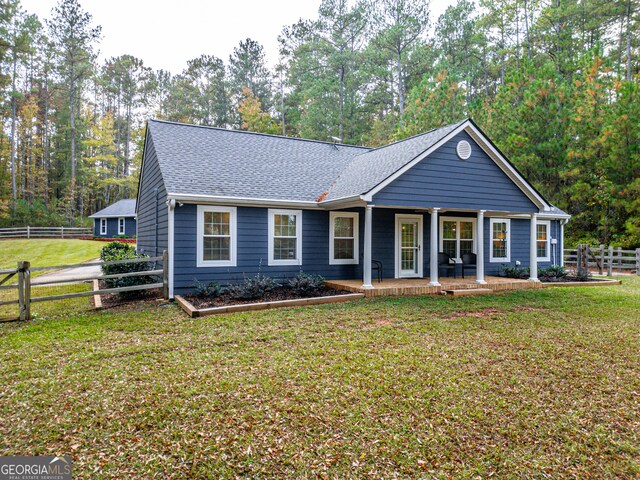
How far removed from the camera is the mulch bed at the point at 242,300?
8.24 m

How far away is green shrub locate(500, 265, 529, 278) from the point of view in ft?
41.9

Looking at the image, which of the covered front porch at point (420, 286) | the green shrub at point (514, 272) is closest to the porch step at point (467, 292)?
the covered front porch at point (420, 286)

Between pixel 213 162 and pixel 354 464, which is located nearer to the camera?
pixel 354 464

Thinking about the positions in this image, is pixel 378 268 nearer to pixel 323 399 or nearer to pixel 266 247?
pixel 266 247

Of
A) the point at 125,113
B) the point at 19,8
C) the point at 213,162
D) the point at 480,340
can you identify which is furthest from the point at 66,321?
the point at 125,113

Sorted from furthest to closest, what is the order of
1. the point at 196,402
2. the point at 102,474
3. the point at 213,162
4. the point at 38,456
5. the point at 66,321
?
the point at 213,162
the point at 66,321
the point at 196,402
the point at 38,456
the point at 102,474

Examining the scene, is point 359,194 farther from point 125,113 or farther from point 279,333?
point 125,113

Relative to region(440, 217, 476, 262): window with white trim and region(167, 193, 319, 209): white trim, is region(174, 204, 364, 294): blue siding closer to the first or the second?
region(167, 193, 319, 209): white trim

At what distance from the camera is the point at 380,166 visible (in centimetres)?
1091

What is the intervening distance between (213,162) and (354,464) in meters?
9.72

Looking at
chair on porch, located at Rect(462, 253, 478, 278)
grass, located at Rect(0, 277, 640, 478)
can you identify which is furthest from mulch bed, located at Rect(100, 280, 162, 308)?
chair on porch, located at Rect(462, 253, 478, 278)

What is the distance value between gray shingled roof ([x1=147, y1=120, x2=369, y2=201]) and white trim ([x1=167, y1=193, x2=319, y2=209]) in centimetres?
14

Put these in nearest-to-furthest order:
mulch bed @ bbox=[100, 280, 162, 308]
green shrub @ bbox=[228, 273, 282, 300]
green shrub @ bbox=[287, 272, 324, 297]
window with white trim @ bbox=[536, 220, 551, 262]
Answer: green shrub @ bbox=[228, 273, 282, 300]
mulch bed @ bbox=[100, 280, 162, 308]
green shrub @ bbox=[287, 272, 324, 297]
window with white trim @ bbox=[536, 220, 551, 262]

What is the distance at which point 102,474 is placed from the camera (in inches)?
103
